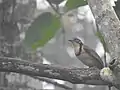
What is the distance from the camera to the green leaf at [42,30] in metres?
2.21

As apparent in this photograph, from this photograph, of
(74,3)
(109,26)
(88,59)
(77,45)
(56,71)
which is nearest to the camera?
(109,26)

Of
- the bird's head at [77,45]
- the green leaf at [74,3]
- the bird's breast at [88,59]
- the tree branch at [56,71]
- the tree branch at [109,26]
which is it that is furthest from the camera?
the bird's head at [77,45]

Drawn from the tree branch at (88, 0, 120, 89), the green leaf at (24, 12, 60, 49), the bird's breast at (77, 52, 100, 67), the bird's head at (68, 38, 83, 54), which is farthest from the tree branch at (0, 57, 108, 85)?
the bird's head at (68, 38, 83, 54)

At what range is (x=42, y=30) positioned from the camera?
90.6 inches

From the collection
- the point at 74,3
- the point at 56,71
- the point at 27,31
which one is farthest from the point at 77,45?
the point at 56,71

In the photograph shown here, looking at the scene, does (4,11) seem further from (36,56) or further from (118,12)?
(118,12)

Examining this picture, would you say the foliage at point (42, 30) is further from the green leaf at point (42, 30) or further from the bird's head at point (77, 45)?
the bird's head at point (77, 45)

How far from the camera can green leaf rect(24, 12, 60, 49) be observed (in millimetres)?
2215

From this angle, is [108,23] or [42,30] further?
[42,30]

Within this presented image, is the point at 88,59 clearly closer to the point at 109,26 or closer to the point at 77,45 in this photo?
the point at 77,45

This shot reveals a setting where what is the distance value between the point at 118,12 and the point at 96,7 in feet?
1.13

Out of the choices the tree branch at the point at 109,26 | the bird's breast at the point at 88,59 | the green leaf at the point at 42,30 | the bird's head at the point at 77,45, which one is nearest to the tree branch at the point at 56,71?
the tree branch at the point at 109,26

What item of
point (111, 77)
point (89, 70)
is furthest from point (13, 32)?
point (111, 77)

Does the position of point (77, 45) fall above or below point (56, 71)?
above
